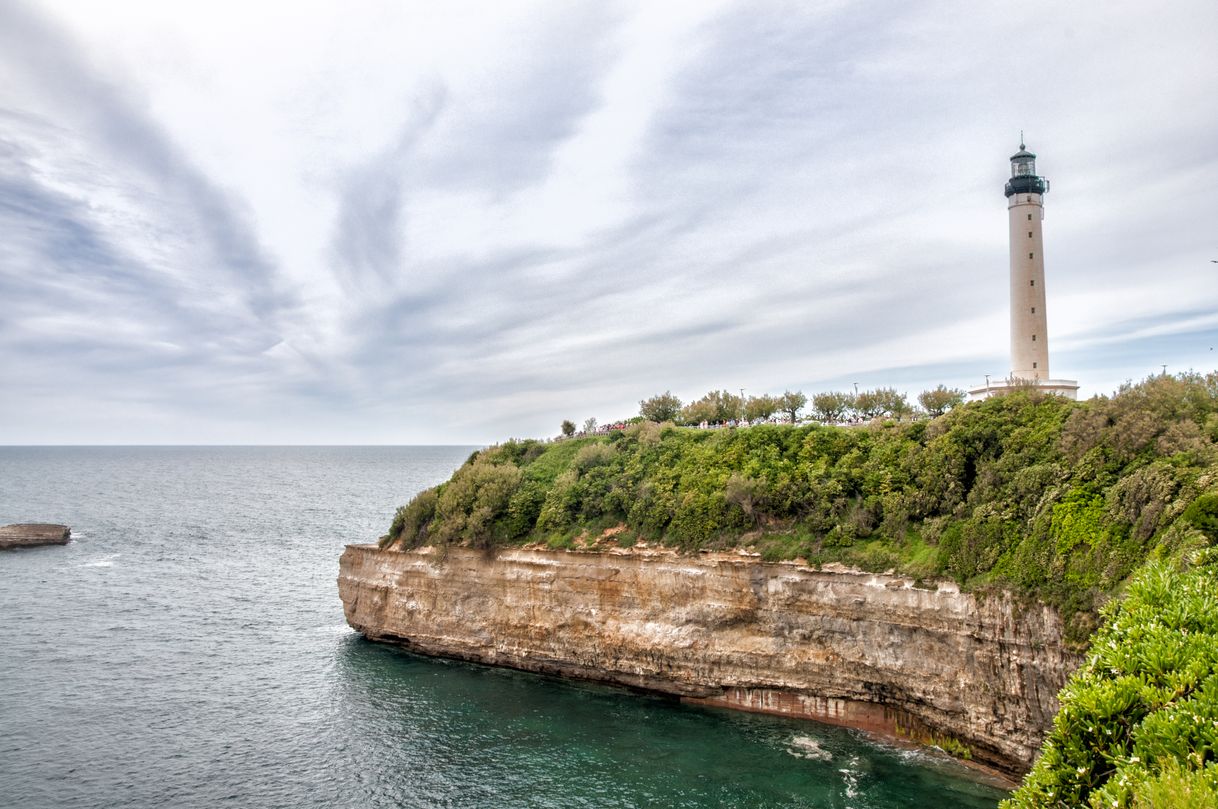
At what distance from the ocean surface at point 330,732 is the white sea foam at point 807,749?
11 centimetres

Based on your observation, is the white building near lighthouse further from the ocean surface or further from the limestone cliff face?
the ocean surface

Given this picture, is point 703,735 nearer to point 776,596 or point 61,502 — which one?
Answer: point 776,596

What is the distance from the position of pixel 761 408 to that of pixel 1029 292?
20.6m

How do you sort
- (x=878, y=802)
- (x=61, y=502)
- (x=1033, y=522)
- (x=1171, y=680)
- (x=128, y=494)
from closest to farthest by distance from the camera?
(x=1171, y=680)
(x=878, y=802)
(x=1033, y=522)
(x=61, y=502)
(x=128, y=494)

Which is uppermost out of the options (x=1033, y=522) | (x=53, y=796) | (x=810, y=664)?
(x=1033, y=522)

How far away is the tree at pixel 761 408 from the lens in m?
57.8

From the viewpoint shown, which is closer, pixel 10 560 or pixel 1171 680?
pixel 1171 680

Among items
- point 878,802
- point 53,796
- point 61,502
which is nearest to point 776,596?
point 878,802

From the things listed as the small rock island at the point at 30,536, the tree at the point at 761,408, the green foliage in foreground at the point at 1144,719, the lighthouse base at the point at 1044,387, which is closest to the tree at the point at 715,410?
the tree at the point at 761,408

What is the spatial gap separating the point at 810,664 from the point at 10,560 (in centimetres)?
7671

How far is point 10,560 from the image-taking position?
2761 inches

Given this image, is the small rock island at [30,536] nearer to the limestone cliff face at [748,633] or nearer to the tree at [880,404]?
the limestone cliff face at [748,633]

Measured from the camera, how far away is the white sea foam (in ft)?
97.2

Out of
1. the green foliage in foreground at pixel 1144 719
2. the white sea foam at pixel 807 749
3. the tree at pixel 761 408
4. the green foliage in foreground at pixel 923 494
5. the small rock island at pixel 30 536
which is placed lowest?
the white sea foam at pixel 807 749
